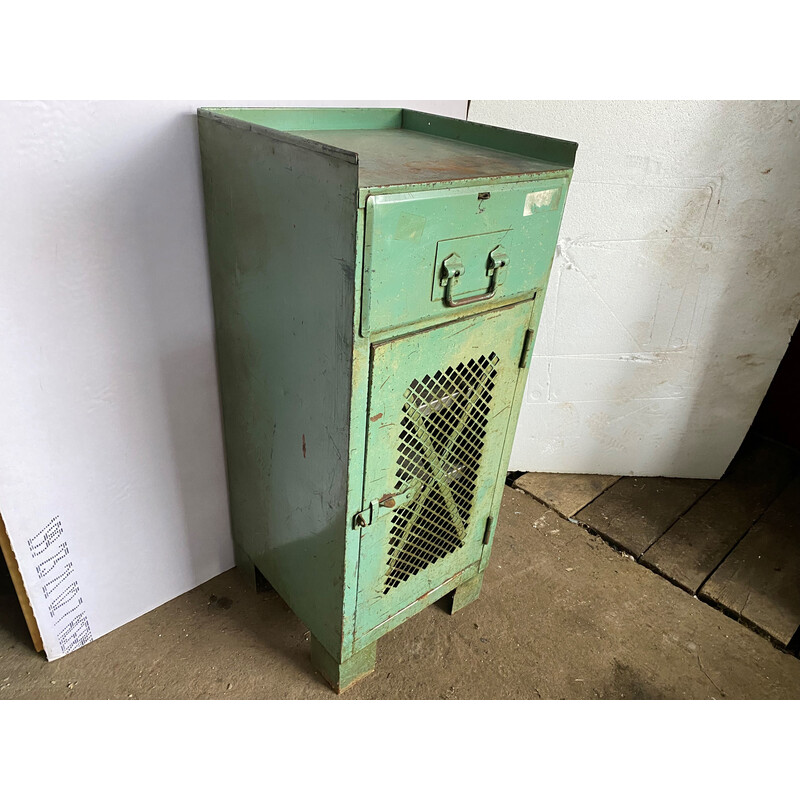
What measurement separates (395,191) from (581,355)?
1.39 m

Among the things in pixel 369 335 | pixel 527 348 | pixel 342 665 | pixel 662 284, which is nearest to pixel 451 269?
pixel 369 335

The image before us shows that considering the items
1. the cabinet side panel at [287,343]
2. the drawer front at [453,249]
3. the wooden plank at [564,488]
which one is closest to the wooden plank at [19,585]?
the cabinet side panel at [287,343]

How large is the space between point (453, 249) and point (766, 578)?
1.68 metres

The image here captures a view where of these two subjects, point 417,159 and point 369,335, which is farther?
point 417,159

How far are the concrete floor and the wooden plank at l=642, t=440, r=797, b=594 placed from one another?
4.6 inches

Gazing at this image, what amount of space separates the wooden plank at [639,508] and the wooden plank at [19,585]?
173 cm

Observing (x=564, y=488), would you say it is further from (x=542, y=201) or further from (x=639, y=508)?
(x=542, y=201)

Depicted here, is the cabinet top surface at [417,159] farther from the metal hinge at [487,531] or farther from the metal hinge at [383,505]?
the metal hinge at [487,531]

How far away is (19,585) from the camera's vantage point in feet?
4.90

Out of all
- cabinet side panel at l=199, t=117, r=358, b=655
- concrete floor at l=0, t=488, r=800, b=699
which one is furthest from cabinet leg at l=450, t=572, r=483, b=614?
cabinet side panel at l=199, t=117, r=358, b=655

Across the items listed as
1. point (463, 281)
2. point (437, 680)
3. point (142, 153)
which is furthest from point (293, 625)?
point (142, 153)

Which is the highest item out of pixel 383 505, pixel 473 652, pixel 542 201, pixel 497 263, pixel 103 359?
pixel 542 201

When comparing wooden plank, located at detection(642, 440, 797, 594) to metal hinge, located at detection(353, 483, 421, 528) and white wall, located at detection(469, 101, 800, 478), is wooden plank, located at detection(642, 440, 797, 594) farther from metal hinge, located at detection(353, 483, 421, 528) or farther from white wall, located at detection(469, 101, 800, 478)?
metal hinge, located at detection(353, 483, 421, 528)

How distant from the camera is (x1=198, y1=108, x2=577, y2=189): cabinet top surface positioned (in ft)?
3.61
